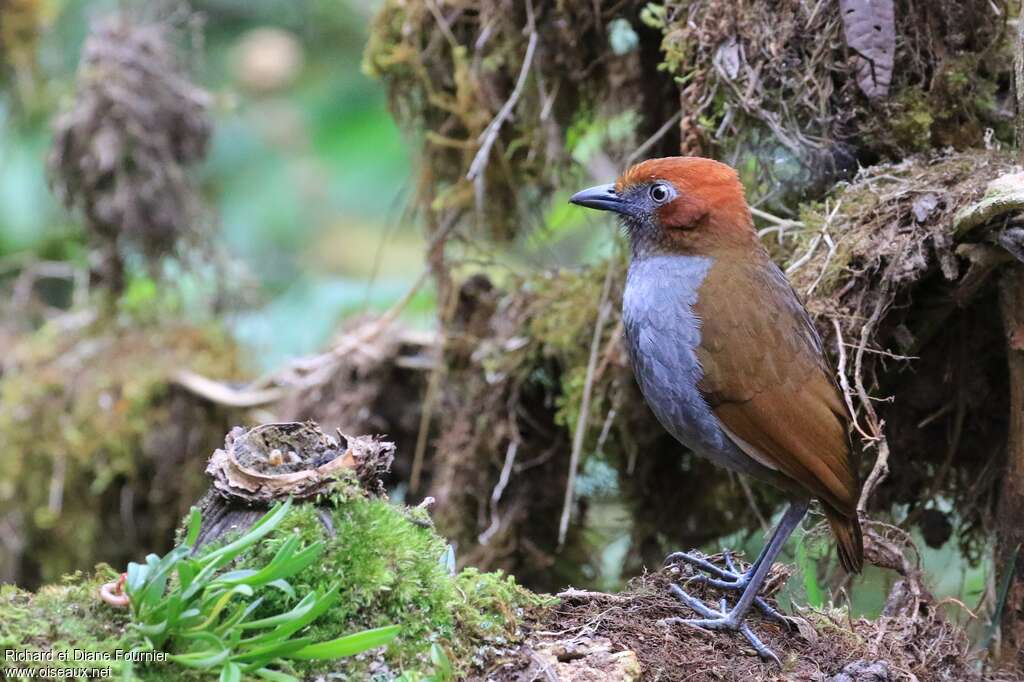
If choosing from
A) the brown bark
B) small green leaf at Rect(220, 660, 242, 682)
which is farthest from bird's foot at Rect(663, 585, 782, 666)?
small green leaf at Rect(220, 660, 242, 682)

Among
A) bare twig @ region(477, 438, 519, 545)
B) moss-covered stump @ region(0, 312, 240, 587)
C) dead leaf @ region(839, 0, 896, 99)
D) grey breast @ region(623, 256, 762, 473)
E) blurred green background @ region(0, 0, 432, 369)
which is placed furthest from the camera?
blurred green background @ region(0, 0, 432, 369)

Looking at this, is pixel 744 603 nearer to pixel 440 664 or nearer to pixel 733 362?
pixel 733 362

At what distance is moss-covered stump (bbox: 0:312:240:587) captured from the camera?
539 centimetres

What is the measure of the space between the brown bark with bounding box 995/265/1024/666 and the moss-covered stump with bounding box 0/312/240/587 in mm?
3598

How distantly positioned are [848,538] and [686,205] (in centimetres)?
103

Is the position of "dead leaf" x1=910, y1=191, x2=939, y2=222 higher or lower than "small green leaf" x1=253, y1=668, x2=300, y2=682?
higher

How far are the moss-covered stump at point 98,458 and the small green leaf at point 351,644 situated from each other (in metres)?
3.43

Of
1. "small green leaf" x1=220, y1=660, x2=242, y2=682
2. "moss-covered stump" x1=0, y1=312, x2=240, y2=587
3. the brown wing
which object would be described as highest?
the brown wing

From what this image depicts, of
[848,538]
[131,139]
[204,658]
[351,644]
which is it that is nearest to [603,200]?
[848,538]

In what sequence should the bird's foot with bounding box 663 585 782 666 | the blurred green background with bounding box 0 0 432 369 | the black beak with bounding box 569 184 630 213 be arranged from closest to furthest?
the bird's foot with bounding box 663 585 782 666 < the black beak with bounding box 569 184 630 213 < the blurred green background with bounding box 0 0 432 369

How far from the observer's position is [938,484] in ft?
12.0

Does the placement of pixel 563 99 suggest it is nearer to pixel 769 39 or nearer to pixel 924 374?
pixel 769 39

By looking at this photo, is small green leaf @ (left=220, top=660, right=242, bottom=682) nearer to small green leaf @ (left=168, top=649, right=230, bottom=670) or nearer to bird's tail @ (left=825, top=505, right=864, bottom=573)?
small green leaf @ (left=168, top=649, right=230, bottom=670)

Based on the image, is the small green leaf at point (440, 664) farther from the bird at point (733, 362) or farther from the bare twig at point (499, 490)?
the bare twig at point (499, 490)
